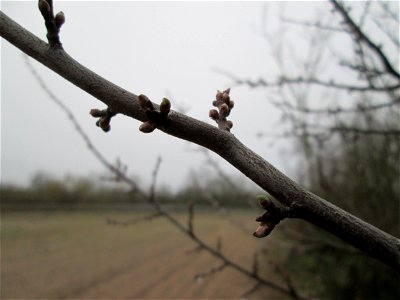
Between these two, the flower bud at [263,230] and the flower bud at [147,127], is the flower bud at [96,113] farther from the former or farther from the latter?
the flower bud at [263,230]

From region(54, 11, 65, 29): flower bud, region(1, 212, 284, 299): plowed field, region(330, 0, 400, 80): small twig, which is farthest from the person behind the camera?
region(1, 212, 284, 299): plowed field

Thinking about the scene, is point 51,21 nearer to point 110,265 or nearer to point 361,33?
point 361,33

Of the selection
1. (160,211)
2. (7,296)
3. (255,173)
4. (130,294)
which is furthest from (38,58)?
(130,294)

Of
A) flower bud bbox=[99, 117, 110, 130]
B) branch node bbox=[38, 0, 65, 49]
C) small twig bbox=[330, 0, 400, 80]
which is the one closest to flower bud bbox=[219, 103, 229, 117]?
flower bud bbox=[99, 117, 110, 130]

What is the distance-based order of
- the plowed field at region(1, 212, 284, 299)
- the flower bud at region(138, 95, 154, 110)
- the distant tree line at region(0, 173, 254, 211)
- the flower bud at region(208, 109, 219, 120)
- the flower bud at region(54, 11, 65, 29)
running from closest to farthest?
1. the flower bud at region(138, 95, 154, 110)
2. the flower bud at region(54, 11, 65, 29)
3. the flower bud at region(208, 109, 219, 120)
4. the plowed field at region(1, 212, 284, 299)
5. the distant tree line at region(0, 173, 254, 211)

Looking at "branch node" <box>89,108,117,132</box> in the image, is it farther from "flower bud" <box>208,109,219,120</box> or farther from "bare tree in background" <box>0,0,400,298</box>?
"flower bud" <box>208,109,219,120</box>

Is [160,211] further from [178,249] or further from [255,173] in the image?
[178,249]
